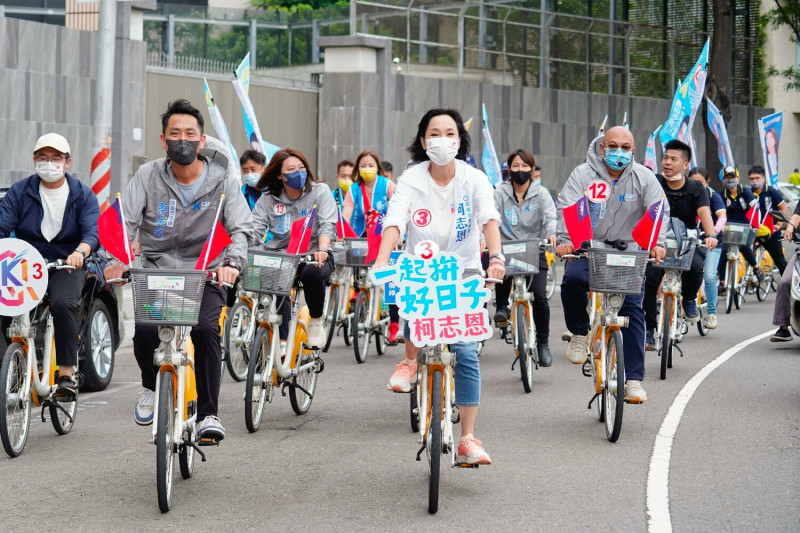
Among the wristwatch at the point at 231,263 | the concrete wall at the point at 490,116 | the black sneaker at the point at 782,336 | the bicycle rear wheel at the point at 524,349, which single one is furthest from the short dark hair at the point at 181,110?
the concrete wall at the point at 490,116

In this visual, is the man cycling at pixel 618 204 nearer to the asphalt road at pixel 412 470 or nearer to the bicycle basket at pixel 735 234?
the asphalt road at pixel 412 470

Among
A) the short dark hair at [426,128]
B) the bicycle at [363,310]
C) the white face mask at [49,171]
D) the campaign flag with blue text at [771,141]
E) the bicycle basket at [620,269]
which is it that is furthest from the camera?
the campaign flag with blue text at [771,141]

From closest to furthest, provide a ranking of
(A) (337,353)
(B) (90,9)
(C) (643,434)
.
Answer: (C) (643,434), (A) (337,353), (B) (90,9)

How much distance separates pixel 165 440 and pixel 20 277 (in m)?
2.16

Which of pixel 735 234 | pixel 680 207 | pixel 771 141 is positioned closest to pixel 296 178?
pixel 680 207

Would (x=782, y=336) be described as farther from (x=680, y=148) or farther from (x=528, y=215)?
(x=528, y=215)

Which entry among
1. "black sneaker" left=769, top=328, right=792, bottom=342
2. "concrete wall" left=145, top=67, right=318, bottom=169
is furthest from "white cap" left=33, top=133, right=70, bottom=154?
"concrete wall" left=145, top=67, right=318, bottom=169

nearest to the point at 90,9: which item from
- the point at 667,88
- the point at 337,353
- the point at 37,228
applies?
the point at 337,353

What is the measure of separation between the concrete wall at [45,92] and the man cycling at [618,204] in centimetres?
1063

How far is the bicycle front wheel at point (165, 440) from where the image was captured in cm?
616

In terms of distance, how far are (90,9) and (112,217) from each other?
13913mm

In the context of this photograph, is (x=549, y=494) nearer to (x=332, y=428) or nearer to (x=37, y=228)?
(x=332, y=428)

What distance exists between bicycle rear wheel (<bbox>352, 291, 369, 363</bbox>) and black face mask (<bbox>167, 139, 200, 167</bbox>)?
17.5 ft

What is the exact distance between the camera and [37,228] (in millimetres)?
8547
